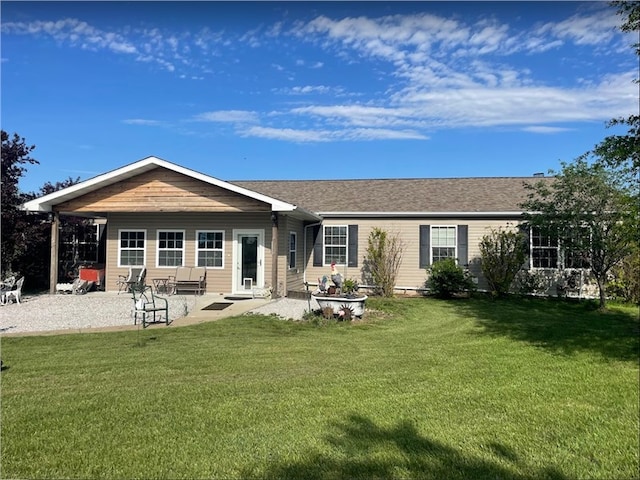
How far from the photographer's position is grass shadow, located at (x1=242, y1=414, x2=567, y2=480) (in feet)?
10.2

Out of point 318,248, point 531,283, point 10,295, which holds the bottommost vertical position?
point 10,295

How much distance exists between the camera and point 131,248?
15961 millimetres

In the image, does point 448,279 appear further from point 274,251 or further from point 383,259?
point 274,251

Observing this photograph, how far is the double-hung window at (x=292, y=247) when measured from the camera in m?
15.4

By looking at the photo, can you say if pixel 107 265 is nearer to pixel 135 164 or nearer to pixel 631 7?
A: pixel 135 164

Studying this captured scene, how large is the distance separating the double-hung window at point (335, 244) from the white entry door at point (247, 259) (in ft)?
9.10

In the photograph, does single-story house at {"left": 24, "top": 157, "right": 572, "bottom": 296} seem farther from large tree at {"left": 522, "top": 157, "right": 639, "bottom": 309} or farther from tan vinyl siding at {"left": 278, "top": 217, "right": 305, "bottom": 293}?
large tree at {"left": 522, "top": 157, "right": 639, "bottom": 309}

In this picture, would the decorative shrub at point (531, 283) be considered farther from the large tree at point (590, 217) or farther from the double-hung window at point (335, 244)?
the double-hung window at point (335, 244)

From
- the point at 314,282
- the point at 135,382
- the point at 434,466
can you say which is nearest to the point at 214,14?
the point at 135,382

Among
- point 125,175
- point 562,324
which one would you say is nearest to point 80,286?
point 125,175

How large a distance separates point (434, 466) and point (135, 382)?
139 inches

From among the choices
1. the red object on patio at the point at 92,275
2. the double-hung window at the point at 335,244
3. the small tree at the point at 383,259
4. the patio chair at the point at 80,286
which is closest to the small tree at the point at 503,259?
the small tree at the point at 383,259

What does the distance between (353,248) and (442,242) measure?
3200 mm

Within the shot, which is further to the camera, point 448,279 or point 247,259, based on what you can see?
point 247,259
